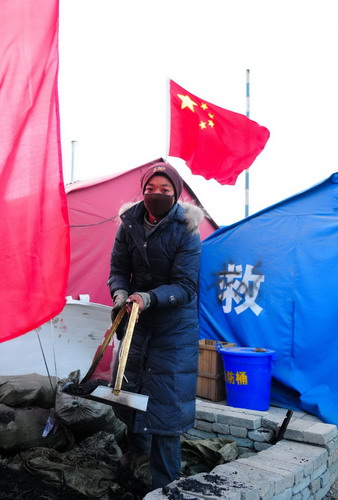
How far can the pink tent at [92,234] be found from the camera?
558 centimetres

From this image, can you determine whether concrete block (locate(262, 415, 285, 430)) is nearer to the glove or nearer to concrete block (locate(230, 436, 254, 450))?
concrete block (locate(230, 436, 254, 450))

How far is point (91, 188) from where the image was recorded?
589 centimetres

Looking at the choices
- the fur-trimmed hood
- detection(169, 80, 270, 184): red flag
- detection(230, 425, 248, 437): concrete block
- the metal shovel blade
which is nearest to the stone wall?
detection(230, 425, 248, 437): concrete block

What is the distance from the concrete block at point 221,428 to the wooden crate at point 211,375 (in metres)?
0.73

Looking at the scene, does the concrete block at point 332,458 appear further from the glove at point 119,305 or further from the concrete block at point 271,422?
the glove at point 119,305

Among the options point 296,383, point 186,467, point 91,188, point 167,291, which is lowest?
point 186,467

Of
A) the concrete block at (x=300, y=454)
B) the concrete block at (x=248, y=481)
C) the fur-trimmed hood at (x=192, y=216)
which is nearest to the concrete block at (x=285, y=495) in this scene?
the concrete block at (x=248, y=481)

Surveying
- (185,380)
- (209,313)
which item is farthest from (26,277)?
(209,313)

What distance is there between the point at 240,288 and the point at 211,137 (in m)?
3.45

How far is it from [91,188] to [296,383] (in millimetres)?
3470

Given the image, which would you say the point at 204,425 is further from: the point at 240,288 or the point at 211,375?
the point at 240,288

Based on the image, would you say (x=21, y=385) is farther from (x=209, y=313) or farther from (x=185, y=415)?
(x=209, y=313)

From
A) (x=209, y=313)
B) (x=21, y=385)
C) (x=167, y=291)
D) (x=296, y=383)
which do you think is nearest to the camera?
(x=167, y=291)

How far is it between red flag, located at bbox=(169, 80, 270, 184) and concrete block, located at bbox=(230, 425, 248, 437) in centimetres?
455
